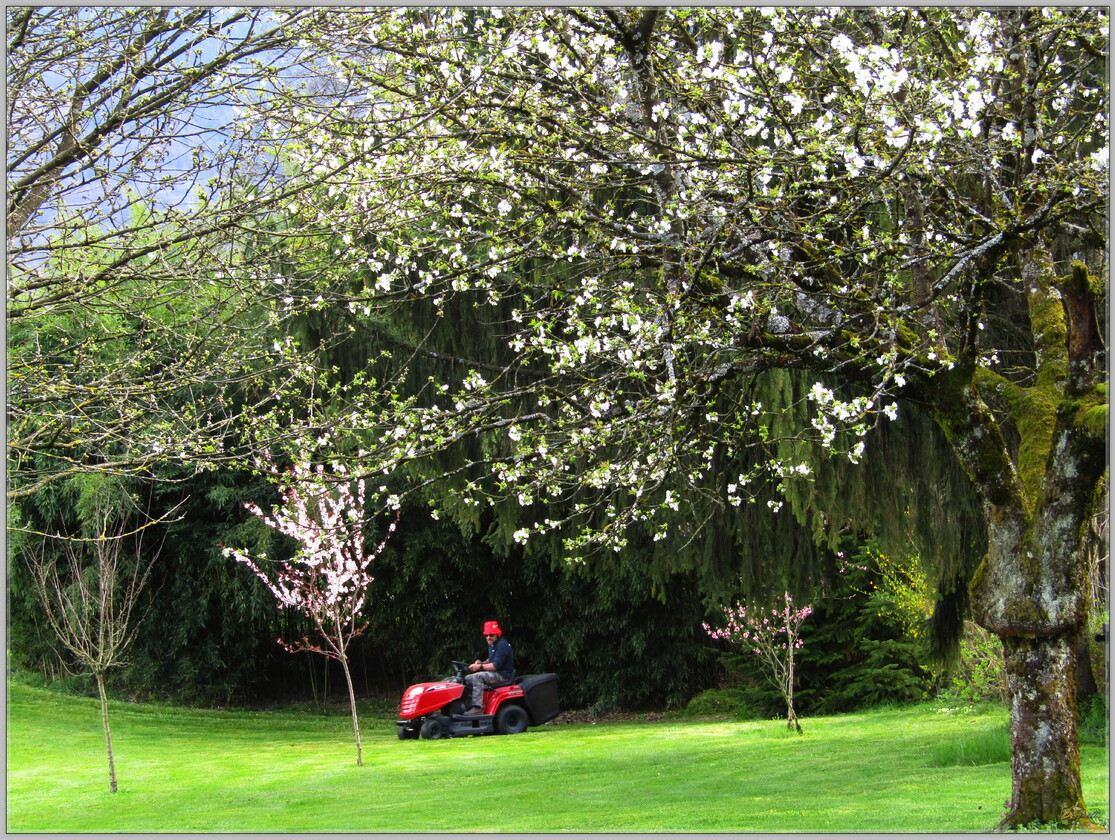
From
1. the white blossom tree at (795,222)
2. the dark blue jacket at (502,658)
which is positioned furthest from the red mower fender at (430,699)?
the white blossom tree at (795,222)

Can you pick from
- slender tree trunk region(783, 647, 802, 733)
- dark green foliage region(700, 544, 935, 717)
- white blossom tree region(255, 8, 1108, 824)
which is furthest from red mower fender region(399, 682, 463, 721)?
white blossom tree region(255, 8, 1108, 824)

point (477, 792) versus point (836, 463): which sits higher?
point (836, 463)

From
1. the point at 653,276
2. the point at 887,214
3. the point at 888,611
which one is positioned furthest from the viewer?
the point at 888,611

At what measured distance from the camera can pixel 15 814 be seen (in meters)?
7.98

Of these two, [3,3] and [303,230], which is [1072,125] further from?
[3,3]

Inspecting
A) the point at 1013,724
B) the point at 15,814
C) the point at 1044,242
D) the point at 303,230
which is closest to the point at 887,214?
the point at 1044,242

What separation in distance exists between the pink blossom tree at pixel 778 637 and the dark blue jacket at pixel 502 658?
8.91 feet

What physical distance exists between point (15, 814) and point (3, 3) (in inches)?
261

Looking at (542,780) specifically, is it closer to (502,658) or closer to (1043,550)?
(502,658)

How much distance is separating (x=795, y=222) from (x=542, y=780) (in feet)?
18.3

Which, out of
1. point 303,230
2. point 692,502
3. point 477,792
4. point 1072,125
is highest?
point 1072,125

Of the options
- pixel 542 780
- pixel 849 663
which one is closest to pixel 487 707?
pixel 542 780

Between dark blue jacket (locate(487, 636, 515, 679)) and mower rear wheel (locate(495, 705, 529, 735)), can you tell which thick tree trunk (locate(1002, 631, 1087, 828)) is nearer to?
dark blue jacket (locate(487, 636, 515, 679))

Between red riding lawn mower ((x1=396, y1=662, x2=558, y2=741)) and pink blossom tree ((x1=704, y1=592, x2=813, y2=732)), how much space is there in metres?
2.48
